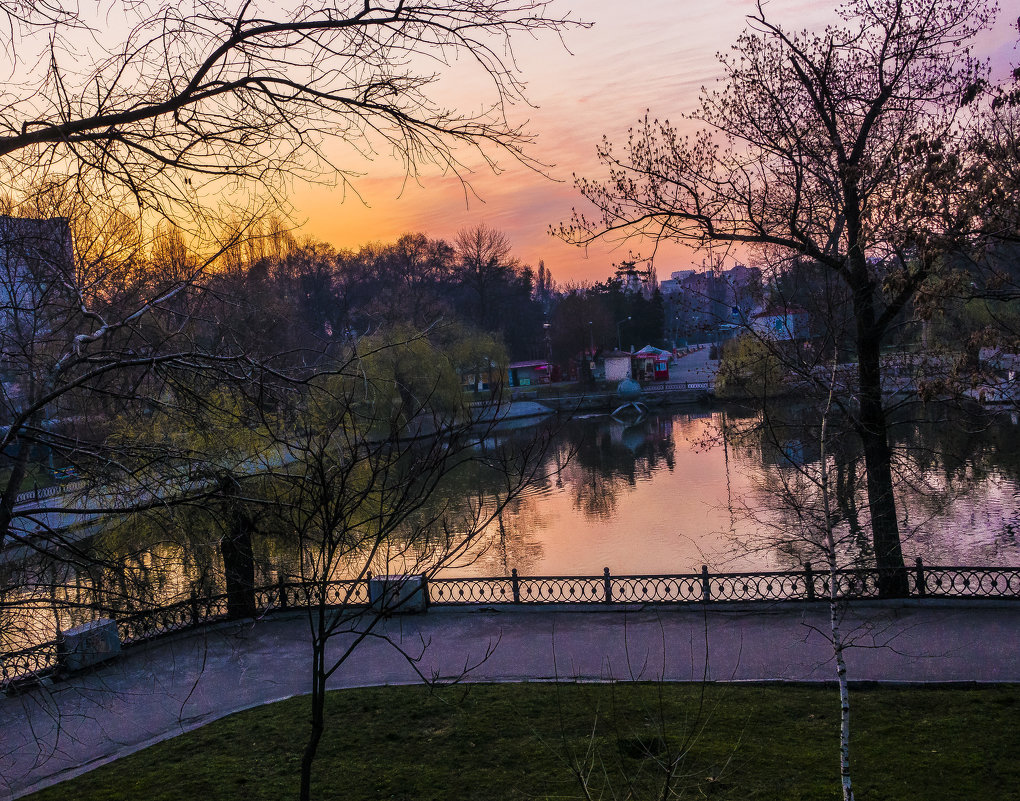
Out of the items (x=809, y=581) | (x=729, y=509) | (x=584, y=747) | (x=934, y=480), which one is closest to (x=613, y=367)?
(x=934, y=480)

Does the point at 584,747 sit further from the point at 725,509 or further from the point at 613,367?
the point at 613,367

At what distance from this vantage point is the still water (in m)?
17.5

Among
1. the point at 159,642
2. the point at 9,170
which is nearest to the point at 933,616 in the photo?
the point at 159,642

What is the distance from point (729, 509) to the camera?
12.9m

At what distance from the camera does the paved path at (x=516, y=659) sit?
10016 mm

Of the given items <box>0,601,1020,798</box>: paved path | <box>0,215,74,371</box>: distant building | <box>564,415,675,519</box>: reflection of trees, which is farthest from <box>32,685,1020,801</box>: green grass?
<box>564,415,675,519</box>: reflection of trees

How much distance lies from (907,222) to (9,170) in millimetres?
8372

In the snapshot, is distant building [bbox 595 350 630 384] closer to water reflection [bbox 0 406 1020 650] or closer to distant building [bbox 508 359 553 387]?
distant building [bbox 508 359 553 387]

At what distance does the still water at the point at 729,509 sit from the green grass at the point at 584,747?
379cm

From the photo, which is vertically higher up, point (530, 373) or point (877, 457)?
point (530, 373)

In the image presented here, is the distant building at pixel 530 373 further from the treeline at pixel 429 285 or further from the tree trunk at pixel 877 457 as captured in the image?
the tree trunk at pixel 877 457

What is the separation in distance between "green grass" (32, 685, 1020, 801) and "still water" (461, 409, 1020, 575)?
3788 mm

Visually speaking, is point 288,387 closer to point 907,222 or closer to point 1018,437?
point 907,222

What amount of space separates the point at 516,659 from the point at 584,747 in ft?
12.5
